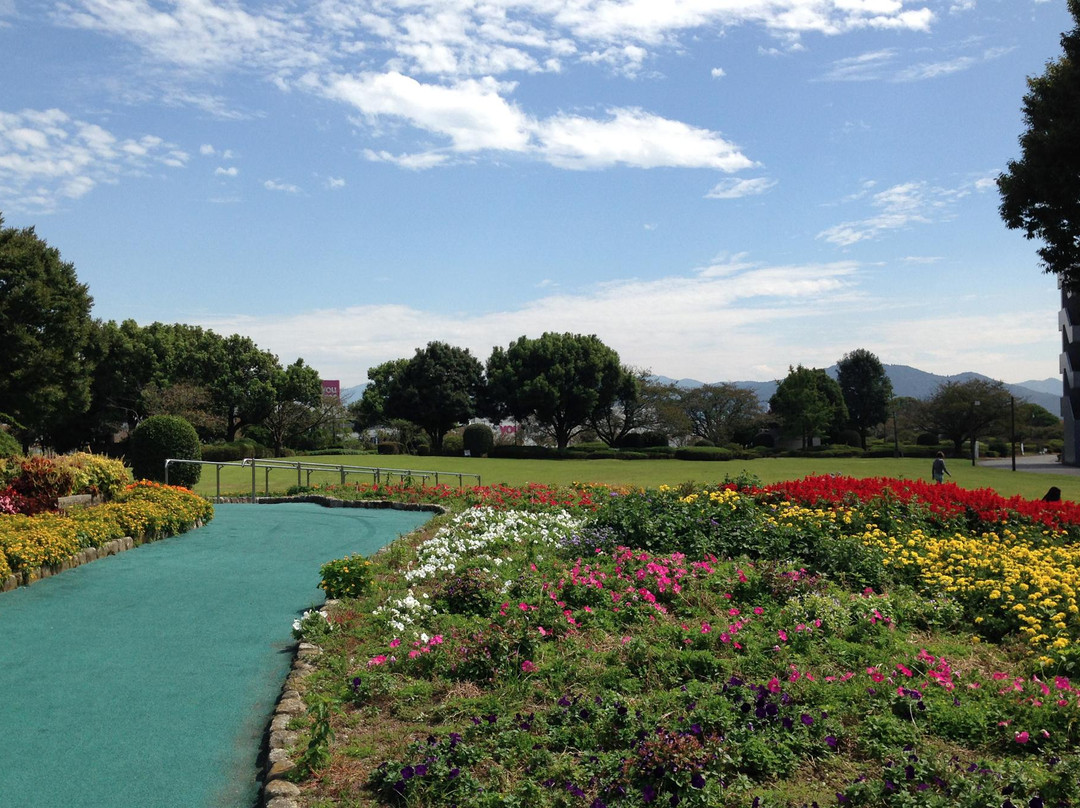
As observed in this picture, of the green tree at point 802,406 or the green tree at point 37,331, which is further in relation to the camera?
the green tree at point 802,406

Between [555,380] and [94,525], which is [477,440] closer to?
[555,380]

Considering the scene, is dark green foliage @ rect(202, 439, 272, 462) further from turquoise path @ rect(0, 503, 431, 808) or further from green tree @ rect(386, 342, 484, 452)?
turquoise path @ rect(0, 503, 431, 808)

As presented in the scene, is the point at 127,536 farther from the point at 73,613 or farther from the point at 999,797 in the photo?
the point at 999,797

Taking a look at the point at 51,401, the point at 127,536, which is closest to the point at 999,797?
the point at 127,536

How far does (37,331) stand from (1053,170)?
35.0m

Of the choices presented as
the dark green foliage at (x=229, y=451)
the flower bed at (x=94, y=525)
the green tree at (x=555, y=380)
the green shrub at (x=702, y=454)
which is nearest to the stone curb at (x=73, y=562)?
the flower bed at (x=94, y=525)

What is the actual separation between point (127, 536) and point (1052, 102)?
19.4 meters

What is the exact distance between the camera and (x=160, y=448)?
1800 cm

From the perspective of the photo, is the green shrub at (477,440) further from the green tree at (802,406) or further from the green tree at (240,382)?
the green tree at (802,406)

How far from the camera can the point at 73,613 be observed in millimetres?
7133

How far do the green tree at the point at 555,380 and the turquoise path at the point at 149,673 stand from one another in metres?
39.6

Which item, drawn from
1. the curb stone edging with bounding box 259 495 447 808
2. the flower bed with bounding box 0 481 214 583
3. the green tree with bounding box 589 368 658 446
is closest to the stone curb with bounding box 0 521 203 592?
the flower bed with bounding box 0 481 214 583

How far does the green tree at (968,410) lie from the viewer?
54.5 meters

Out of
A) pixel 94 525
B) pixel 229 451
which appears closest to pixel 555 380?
Result: pixel 229 451
